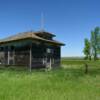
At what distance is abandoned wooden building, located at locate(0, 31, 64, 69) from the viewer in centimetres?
2755

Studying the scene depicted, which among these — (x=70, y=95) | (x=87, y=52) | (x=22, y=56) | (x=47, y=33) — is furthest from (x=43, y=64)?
(x=87, y=52)

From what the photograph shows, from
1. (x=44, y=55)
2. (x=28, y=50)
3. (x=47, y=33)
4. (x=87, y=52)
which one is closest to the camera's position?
(x=28, y=50)

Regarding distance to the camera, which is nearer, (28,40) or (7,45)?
(28,40)

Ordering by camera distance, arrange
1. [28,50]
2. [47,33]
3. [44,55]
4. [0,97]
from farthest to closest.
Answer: [47,33], [44,55], [28,50], [0,97]

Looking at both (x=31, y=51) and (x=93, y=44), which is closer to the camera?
(x=31, y=51)

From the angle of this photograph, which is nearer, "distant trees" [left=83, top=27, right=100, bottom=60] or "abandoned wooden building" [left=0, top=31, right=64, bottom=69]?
"abandoned wooden building" [left=0, top=31, right=64, bottom=69]

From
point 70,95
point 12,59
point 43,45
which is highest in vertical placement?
point 43,45

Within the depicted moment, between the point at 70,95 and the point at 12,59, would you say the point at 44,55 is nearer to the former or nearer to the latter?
the point at 12,59

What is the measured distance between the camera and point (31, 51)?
27.2 meters

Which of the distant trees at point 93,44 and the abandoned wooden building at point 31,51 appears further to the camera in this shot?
the distant trees at point 93,44

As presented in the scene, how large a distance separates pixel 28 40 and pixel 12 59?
3.51 metres

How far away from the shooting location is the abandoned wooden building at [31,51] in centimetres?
2755

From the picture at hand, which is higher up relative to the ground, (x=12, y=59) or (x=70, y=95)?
(x=12, y=59)

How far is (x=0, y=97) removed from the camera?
9.55m
